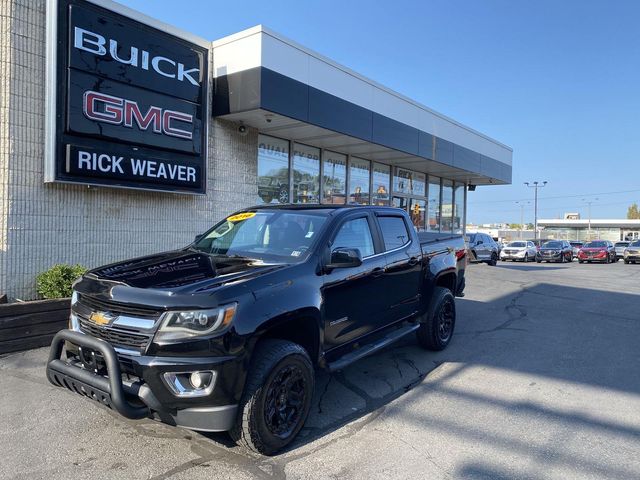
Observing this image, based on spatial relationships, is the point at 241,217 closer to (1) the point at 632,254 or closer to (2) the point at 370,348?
(2) the point at 370,348

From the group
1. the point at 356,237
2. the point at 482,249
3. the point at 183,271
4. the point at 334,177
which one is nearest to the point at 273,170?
the point at 334,177

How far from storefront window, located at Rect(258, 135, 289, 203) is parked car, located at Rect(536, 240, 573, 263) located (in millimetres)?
26060

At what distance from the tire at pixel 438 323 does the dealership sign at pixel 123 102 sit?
5441 mm

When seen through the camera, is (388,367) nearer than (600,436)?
No

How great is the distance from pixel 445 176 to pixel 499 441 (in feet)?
55.6

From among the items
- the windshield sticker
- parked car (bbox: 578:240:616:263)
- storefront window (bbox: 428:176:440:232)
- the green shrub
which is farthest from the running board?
parked car (bbox: 578:240:616:263)

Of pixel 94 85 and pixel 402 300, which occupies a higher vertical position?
pixel 94 85

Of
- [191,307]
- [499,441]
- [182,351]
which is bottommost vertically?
[499,441]

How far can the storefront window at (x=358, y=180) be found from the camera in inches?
579

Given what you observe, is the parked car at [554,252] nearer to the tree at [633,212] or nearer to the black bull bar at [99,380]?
the black bull bar at [99,380]

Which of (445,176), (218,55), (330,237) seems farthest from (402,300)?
(445,176)

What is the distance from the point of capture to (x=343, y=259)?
13.2 feet

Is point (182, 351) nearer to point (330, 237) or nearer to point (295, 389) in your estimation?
point (295, 389)

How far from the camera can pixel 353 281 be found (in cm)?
439
